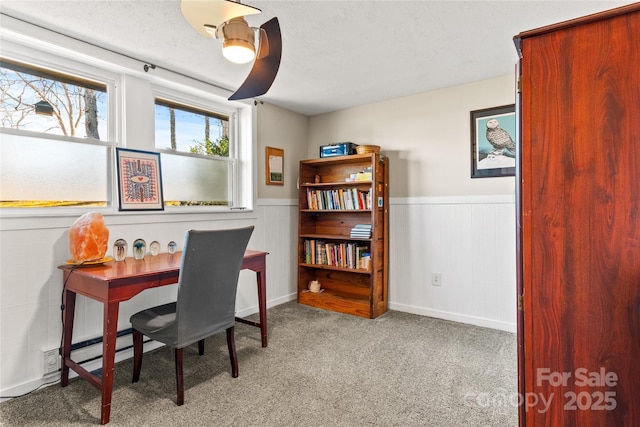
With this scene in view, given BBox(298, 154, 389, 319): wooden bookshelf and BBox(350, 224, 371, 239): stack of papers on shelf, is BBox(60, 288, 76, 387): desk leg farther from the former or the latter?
BBox(350, 224, 371, 239): stack of papers on shelf

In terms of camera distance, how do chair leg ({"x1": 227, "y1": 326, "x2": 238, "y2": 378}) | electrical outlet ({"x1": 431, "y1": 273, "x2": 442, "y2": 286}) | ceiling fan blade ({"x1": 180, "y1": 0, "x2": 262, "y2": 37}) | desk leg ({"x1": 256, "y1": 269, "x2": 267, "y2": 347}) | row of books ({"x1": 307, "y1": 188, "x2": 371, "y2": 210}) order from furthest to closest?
row of books ({"x1": 307, "y1": 188, "x2": 371, "y2": 210})
electrical outlet ({"x1": 431, "y1": 273, "x2": 442, "y2": 286})
desk leg ({"x1": 256, "y1": 269, "x2": 267, "y2": 347})
chair leg ({"x1": 227, "y1": 326, "x2": 238, "y2": 378})
ceiling fan blade ({"x1": 180, "y1": 0, "x2": 262, "y2": 37})

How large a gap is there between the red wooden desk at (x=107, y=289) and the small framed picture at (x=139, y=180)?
1.51 ft

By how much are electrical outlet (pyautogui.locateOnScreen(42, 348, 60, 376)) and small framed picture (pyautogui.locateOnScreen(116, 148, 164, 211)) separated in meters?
0.99

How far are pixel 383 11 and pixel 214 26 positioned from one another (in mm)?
1031

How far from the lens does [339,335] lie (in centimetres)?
288

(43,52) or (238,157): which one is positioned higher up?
(43,52)

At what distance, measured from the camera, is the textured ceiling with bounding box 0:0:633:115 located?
1919 millimetres

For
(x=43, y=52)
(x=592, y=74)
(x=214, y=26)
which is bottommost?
(x=592, y=74)

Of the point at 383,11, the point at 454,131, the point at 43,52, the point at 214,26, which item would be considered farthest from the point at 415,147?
the point at 43,52

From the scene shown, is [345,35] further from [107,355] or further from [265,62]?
[107,355]

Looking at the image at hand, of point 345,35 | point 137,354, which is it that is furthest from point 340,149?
point 137,354

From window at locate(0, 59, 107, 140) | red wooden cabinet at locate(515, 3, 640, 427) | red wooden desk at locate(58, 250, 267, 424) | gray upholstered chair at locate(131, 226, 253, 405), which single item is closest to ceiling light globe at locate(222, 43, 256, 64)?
gray upholstered chair at locate(131, 226, 253, 405)

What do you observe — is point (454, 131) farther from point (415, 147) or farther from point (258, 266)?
point (258, 266)

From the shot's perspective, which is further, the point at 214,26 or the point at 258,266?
the point at 258,266
